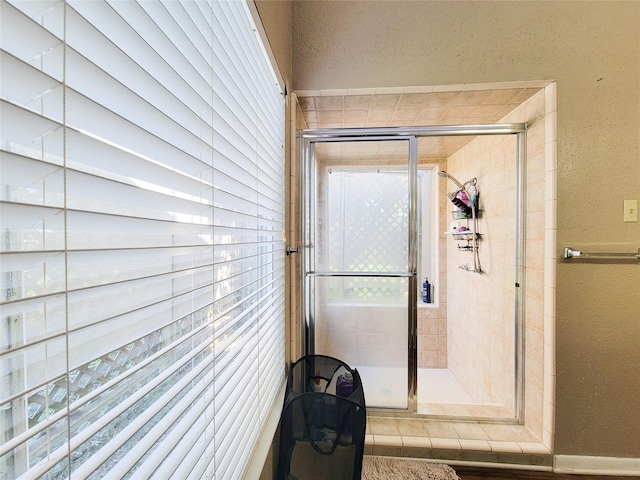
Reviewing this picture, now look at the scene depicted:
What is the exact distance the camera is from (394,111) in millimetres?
1679

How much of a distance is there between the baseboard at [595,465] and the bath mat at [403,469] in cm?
56

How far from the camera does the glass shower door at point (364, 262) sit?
1.74 meters

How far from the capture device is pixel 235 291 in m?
0.72

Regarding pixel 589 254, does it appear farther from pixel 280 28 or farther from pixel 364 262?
pixel 280 28

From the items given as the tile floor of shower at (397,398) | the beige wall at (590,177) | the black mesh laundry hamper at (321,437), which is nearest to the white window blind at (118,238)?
the black mesh laundry hamper at (321,437)

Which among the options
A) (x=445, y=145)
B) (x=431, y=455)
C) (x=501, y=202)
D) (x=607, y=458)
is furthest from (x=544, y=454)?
(x=445, y=145)

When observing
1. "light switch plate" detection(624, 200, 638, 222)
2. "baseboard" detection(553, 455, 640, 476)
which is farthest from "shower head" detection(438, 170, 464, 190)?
"baseboard" detection(553, 455, 640, 476)

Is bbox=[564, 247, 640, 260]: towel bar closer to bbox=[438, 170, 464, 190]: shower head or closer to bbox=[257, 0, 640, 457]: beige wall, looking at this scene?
bbox=[257, 0, 640, 457]: beige wall

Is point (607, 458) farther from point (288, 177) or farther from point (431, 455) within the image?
point (288, 177)

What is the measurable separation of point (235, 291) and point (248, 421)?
0.43m

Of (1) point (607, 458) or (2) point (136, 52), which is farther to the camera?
(1) point (607, 458)

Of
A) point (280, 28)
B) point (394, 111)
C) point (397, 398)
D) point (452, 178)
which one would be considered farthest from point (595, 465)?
point (280, 28)

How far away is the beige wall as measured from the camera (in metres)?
1.36

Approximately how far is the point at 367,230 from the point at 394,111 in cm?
78
